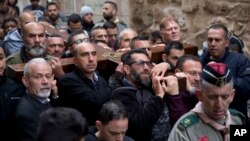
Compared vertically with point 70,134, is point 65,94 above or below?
below

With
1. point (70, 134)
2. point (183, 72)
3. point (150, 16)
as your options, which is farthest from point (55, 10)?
point (70, 134)

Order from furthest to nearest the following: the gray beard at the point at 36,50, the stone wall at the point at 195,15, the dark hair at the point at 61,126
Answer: the stone wall at the point at 195,15 < the gray beard at the point at 36,50 < the dark hair at the point at 61,126

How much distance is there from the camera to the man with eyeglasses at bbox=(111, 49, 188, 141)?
148 inches

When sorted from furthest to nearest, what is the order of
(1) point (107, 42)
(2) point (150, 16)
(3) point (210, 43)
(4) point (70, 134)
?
(2) point (150, 16)
(1) point (107, 42)
(3) point (210, 43)
(4) point (70, 134)

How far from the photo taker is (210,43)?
16.8ft

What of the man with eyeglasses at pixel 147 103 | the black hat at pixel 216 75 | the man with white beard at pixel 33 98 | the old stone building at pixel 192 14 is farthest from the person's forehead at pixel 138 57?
the old stone building at pixel 192 14

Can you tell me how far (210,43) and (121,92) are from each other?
5.09 feet

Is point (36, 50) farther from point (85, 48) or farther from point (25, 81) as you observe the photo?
point (25, 81)

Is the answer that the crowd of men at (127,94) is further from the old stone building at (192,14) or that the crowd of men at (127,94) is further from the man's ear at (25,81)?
the old stone building at (192,14)

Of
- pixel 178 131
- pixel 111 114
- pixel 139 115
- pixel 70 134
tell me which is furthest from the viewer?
pixel 139 115

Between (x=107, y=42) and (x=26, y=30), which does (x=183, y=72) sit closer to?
(x=26, y=30)

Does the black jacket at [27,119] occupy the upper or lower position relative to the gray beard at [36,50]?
lower

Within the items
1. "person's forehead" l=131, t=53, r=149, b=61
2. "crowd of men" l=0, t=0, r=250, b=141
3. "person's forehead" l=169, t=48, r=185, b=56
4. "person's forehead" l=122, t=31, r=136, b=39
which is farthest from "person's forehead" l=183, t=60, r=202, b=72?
"person's forehead" l=122, t=31, r=136, b=39

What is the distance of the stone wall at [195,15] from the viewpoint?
718cm
